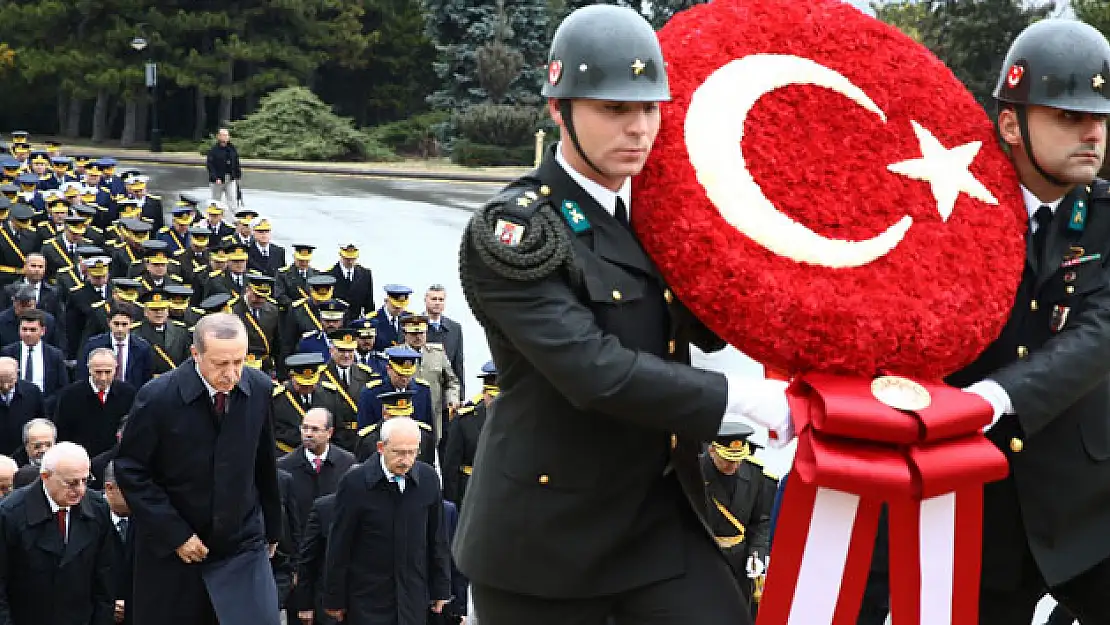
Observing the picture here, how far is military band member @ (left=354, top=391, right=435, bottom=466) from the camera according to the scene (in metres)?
9.77

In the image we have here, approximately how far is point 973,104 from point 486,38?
39.7 metres

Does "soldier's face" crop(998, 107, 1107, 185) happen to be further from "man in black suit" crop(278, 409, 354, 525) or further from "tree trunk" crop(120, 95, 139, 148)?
"tree trunk" crop(120, 95, 139, 148)

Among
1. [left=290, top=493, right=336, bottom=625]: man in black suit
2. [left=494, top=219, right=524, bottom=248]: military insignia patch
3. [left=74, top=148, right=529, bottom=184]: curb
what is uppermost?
[left=494, top=219, right=524, bottom=248]: military insignia patch

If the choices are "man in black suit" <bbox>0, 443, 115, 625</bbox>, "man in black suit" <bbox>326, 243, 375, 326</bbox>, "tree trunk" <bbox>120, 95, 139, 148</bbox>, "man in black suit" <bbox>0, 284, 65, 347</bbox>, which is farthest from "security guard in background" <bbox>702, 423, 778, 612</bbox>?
"tree trunk" <bbox>120, 95, 139, 148</bbox>

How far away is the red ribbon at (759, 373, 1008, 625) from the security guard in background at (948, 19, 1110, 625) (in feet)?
1.18

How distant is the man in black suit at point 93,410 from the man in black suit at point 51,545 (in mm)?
3085

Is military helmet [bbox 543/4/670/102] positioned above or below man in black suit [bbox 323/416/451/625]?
above

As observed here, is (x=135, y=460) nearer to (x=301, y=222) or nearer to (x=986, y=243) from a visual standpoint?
(x=986, y=243)

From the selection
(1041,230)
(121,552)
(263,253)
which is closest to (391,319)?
(263,253)

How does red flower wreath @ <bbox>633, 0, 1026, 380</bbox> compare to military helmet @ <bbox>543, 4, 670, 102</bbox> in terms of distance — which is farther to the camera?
red flower wreath @ <bbox>633, 0, 1026, 380</bbox>

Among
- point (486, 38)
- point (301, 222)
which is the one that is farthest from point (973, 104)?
point (486, 38)

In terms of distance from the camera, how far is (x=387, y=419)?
9.38 m

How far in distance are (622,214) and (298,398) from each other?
7634mm

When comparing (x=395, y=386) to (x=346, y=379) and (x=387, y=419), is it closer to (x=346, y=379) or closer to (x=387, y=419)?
(x=346, y=379)
